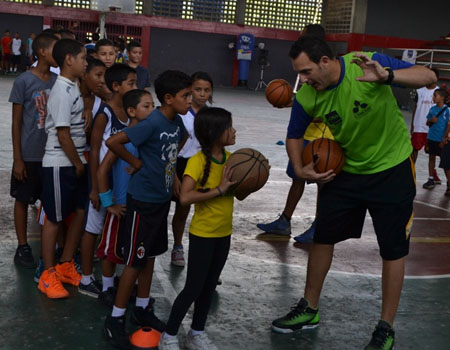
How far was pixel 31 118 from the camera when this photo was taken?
5.06 meters

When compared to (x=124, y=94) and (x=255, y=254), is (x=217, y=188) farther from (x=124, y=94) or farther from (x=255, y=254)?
(x=255, y=254)

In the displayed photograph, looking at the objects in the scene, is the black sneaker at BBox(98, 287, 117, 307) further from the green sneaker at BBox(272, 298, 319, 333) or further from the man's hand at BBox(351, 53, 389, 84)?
the man's hand at BBox(351, 53, 389, 84)

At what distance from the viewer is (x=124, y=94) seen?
15.0 ft

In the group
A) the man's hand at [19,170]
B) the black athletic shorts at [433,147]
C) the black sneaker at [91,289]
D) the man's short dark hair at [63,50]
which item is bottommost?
the black sneaker at [91,289]

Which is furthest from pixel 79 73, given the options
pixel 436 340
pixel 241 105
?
pixel 241 105

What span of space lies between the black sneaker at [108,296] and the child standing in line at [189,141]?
3.12 feet

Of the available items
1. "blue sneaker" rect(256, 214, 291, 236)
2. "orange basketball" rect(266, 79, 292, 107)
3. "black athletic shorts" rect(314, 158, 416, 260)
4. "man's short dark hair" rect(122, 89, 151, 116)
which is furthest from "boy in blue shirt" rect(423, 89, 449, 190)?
"man's short dark hair" rect(122, 89, 151, 116)

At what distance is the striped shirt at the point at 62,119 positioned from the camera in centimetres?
458

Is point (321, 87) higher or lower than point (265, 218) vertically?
higher

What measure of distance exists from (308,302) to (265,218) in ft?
9.69

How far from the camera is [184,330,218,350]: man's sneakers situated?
13.1 ft

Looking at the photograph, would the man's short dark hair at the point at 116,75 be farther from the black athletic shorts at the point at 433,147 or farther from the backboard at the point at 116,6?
the backboard at the point at 116,6

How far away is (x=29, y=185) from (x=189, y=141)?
1356 millimetres

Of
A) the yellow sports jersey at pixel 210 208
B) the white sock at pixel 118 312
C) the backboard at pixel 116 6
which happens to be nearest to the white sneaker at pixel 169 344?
the white sock at pixel 118 312
